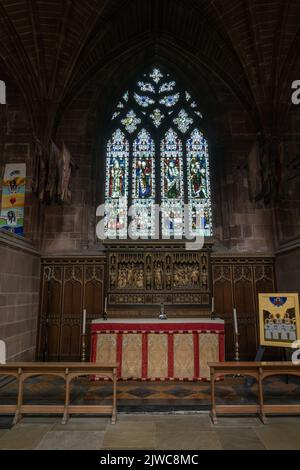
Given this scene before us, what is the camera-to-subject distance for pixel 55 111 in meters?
9.59

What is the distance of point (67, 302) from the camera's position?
9.52m

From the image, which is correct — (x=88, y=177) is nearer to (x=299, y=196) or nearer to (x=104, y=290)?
(x=104, y=290)

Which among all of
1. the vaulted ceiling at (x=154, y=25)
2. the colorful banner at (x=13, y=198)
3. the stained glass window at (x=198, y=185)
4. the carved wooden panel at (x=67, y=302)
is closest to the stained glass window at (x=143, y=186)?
the stained glass window at (x=198, y=185)

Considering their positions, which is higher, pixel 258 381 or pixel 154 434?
pixel 258 381

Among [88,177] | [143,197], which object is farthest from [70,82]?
[143,197]

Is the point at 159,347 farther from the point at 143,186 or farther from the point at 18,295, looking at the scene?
the point at 143,186

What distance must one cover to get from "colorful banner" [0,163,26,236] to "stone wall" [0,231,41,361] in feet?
4.59

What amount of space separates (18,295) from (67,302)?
164cm

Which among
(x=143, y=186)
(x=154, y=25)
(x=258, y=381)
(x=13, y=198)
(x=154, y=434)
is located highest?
(x=154, y=25)

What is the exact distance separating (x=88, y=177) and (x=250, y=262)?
19.2 feet

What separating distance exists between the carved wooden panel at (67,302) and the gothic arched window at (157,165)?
5.44ft

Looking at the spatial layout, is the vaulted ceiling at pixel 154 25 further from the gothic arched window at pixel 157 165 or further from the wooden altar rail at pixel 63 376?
the wooden altar rail at pixel 63 376

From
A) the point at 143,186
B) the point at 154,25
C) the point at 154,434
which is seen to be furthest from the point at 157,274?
the point at 154,25

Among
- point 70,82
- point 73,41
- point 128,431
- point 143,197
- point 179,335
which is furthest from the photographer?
point 143,197
